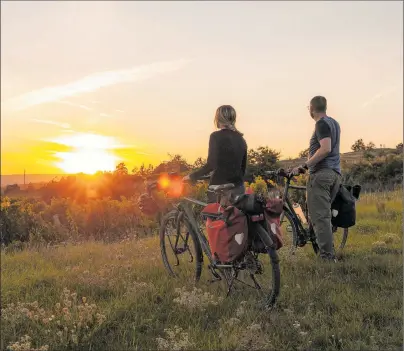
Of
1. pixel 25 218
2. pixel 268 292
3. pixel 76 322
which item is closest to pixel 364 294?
pixel 268 292

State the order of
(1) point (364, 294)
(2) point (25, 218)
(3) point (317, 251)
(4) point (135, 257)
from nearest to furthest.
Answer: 1. (1) point (364, 294)
2. (3) point (317, 251)
3. (4) point (135, 257)
4. (2) point (25, 218)

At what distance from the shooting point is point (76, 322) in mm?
5180

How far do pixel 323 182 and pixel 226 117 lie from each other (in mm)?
2169

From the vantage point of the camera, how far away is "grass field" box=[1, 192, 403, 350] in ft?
14.6

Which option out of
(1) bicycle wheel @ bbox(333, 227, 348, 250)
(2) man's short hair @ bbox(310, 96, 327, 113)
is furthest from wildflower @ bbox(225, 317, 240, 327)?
(1) bicycle wheel @ bbox(333, 227, 348, 250)

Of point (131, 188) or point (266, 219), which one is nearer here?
point (266, 219)

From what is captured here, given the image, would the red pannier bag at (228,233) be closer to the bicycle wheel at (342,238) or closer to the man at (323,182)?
the man at (323,182)

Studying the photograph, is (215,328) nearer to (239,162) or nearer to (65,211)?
(239,162)

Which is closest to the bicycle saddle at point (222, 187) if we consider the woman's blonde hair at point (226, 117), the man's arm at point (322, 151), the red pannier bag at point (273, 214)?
the red pannier bag at point (273, 214)

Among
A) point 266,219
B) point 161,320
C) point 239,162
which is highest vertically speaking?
point 239,162

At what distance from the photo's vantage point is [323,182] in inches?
275

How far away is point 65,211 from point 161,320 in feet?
36.3

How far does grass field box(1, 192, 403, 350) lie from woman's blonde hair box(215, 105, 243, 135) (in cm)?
205

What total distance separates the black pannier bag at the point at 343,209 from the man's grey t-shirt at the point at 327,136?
409 millimetres
